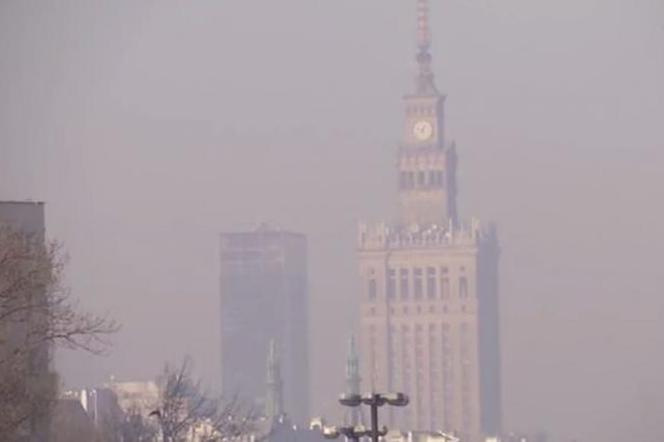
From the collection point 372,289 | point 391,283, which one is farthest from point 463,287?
point 372,289

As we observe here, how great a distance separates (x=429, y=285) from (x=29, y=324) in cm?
15266

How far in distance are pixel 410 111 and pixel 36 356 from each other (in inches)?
5948

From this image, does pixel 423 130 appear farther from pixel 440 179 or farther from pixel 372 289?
pixel 372 289

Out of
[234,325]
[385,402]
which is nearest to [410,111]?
[234,325]

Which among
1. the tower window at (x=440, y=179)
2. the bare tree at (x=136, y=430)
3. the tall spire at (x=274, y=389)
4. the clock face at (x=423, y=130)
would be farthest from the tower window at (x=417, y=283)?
the bare tree at (x=136, y=430)

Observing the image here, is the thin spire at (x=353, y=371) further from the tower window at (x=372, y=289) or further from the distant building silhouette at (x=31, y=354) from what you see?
the distant building silhouette at (x=31, y=354)

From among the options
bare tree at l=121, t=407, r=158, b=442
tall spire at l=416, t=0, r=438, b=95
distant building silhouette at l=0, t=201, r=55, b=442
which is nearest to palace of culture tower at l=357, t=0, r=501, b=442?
tall spire at l=416, t=0, r=438, b=95

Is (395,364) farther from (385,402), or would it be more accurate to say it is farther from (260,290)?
(385,402)

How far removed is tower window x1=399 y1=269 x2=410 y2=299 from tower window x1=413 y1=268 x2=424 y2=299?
0.44 metres

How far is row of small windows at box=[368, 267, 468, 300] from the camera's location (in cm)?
19225

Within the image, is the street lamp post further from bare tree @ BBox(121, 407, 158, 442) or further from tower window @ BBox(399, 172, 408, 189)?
tower window @ BBox(399, 172, 408, 189)

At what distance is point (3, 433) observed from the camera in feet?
125

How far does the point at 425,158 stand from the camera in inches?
7569

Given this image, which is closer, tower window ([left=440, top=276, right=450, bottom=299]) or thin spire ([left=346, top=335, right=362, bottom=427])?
thin spire ([left=346, top=335, right=362, bottom=427])
